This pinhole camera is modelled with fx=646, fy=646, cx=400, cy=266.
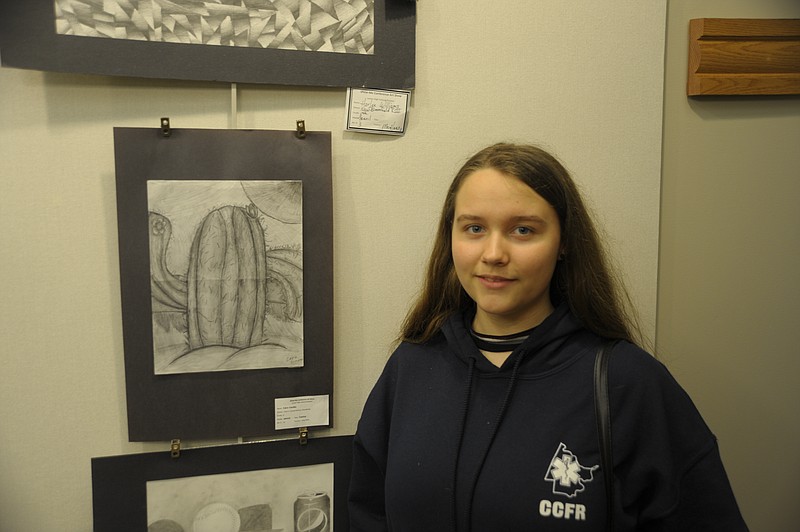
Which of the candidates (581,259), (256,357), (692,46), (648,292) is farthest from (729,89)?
(256,357)

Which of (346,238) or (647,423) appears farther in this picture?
(346,238)

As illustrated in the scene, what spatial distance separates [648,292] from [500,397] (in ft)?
2.28

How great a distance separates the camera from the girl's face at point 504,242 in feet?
3.70

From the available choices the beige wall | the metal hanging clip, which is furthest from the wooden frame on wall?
the metal hanging clip

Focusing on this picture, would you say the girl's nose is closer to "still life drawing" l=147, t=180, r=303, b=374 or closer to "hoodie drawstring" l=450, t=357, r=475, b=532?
"hoodie drawstring" l=450, t=357, r=475, b=532

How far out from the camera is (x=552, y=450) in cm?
110

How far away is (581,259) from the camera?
3.94 ft

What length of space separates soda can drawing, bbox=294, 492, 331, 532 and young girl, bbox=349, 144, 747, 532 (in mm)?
340

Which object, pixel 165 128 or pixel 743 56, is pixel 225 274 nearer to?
Answer: pixel 165 128

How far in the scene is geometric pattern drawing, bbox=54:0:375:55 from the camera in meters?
1.33

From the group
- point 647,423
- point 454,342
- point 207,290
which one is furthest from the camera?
point 207,290


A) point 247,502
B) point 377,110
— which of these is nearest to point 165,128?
point 377,110

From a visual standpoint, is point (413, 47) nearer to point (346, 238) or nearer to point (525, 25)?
point (525, 25)

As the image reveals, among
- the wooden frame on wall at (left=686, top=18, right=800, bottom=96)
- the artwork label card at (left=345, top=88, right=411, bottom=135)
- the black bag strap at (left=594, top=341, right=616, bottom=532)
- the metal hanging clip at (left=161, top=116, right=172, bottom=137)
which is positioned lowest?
the black bag strap at (left=594, top=341, right=616, bottom=532)
